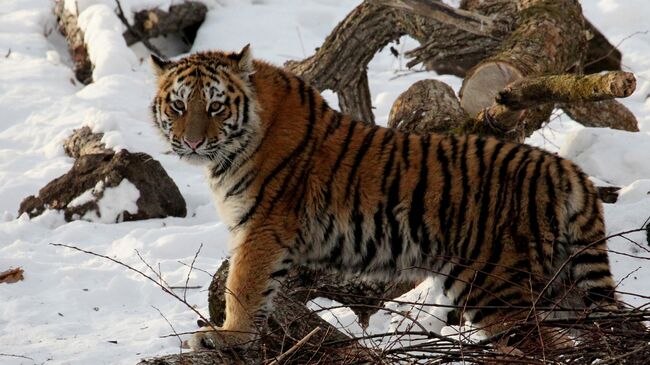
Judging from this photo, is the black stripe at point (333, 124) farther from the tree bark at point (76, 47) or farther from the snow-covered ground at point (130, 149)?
the tree bark at point (76, 47)

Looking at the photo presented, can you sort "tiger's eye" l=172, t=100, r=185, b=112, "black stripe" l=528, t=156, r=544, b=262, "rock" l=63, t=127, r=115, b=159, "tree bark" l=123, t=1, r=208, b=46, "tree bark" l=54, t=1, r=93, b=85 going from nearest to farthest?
"black stripe" l=528, t=156, r=544, b=262
"tiger's eye" l=172, t=100, r=185, b=112
"rock" l=63, t=127, r=115, b=159
"tree bark" l=54, t=1, r=93, b=85
"tree bark" l=123, t=1, r=208, b=46

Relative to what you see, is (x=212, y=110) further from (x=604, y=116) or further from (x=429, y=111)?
(x=604, y=116)

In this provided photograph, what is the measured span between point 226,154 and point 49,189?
3703 millimetres

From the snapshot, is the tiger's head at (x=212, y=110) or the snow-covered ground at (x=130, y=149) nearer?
the tiger's head at (x=212, y=110)

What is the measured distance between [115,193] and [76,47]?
4430mm

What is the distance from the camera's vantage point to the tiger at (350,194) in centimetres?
448

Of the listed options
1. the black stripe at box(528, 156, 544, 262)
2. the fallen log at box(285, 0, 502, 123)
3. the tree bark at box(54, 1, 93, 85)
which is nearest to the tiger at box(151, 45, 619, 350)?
the black stripe at box(528, 156, 544, 262)

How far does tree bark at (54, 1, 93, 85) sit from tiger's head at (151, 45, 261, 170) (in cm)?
680

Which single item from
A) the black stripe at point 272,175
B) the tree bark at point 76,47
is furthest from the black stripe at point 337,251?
the tree bark at point 76,47

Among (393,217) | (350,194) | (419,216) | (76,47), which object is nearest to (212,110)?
(350,194)

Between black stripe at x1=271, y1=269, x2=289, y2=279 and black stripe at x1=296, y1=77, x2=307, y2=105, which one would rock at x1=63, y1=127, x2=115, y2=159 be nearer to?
black stripe at x1=296, y1=77, x2=307, y2=105

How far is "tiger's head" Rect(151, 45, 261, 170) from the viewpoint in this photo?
16.0 ft

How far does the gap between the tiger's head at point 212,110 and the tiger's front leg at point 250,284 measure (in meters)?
0.48

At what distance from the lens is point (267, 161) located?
16.1 ft
